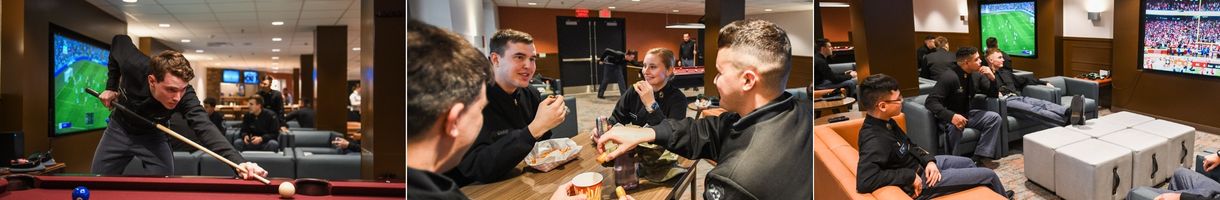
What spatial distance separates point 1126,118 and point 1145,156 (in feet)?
1.08

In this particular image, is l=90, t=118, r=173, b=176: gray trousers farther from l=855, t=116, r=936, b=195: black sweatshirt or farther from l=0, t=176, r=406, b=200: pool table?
l=855, t=116, r=936, b=195: black sweatshirt

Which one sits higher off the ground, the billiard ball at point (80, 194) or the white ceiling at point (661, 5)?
the white ceiling at point (661, 5)

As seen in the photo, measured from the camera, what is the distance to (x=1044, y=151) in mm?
2781

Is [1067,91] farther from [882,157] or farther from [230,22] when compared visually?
[230,22]

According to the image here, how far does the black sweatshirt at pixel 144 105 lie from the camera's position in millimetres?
3463

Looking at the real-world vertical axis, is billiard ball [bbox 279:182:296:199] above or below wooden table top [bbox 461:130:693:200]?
below

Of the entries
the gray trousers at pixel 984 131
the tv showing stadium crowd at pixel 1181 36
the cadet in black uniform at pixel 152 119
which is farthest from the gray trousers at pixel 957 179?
the cadet in black uniform at pixel 152 119

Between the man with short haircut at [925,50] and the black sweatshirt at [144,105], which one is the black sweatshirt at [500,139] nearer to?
the man with short haircut at [925,50]

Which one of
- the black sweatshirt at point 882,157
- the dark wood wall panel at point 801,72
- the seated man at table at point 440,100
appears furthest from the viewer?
the black sweatshirt at point 882,157

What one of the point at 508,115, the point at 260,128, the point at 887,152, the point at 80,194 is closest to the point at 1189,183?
the point at 887,152

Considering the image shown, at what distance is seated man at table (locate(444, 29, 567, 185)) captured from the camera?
3.61 ft

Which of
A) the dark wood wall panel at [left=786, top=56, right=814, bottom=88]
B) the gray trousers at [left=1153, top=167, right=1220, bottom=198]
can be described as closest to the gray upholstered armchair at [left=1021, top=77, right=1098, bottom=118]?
the gray trousers at [left=1153, top=167, right=1220, bottom=198]

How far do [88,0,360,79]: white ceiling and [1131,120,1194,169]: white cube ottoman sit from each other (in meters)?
5.51

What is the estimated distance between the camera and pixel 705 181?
1414 mm
